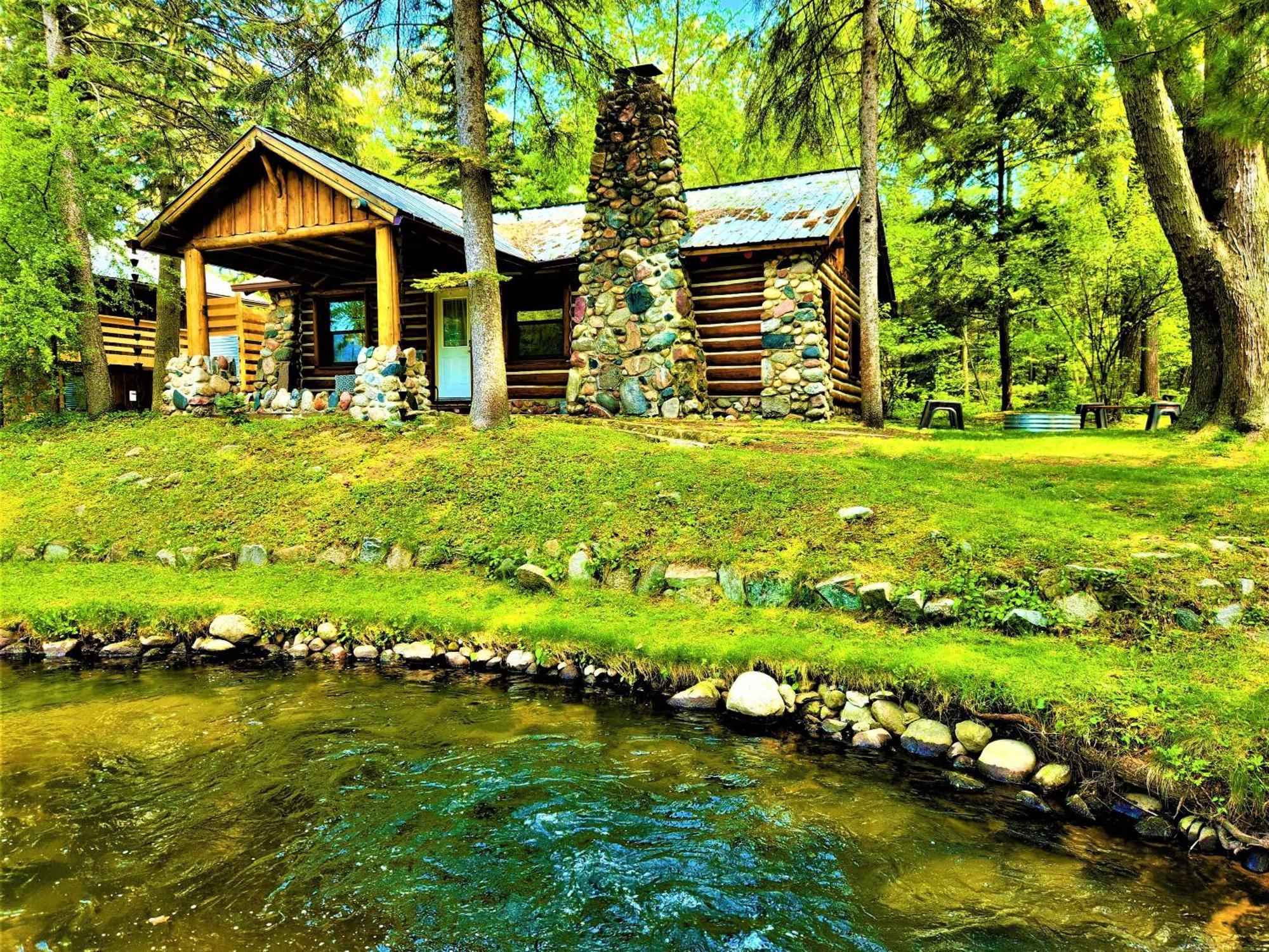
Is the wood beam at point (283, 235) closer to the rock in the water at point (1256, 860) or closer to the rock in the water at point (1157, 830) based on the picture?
the rock in the water at point (1157, 830)

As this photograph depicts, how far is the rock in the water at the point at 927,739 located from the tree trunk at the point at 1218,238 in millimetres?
8093

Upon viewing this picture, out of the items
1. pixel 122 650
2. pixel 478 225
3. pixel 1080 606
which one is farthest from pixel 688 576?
pixel 478 225

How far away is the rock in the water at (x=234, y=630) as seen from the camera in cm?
666

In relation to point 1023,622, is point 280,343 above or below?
above

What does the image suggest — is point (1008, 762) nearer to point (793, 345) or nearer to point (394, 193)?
point (793, 345)

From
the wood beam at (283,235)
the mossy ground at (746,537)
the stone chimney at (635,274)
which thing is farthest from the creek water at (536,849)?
the wood beam at (283,235)

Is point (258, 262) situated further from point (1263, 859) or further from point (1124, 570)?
point (1263, 859)

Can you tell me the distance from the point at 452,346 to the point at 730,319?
22.8 ft

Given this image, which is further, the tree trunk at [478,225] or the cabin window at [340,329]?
the cabin window at [340,329]

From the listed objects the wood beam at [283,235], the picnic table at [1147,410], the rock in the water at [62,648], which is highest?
the wood beam at [283,235]

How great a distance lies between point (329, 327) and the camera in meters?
18.0

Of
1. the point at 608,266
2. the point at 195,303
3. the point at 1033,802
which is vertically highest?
the point at 608,266

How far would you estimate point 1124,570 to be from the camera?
549 cm

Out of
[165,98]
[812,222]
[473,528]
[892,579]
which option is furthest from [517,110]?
[892,579]
